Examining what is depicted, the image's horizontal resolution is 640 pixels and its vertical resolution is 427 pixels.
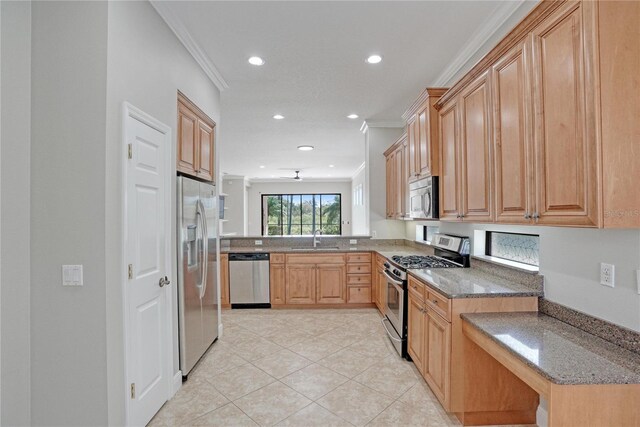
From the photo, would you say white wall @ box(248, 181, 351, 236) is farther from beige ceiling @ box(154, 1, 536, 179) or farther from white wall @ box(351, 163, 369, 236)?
beige ceiling @ box(154, 1, 536, 179)

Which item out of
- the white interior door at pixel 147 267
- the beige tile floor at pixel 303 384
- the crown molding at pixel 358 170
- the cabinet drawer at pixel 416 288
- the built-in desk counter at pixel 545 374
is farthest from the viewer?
the crown molding at pixel 358 170

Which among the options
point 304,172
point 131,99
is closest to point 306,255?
point 131,99

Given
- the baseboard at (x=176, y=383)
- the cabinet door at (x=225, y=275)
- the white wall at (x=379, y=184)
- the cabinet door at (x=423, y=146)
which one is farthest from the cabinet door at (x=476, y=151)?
→ the cabinet door at (x=225, y=275)

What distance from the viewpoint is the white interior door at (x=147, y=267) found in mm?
1966

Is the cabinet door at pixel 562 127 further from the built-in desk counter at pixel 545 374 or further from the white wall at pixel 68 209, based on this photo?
the white wall at pixel 68 209

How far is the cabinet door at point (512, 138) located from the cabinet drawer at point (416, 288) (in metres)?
0.90

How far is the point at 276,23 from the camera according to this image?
2.51 meters

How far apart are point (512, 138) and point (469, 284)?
43.0 inches

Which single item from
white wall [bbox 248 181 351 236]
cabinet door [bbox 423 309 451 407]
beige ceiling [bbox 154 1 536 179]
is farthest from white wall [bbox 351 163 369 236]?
cabinet door [bbox 423 309 451 407]

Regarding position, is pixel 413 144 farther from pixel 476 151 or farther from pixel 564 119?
pixel 564 119

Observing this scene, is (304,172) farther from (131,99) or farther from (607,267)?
(607,267)

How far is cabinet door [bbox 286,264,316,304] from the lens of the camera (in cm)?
496

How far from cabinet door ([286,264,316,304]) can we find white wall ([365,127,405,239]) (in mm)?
1228

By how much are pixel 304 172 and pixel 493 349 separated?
890cm
